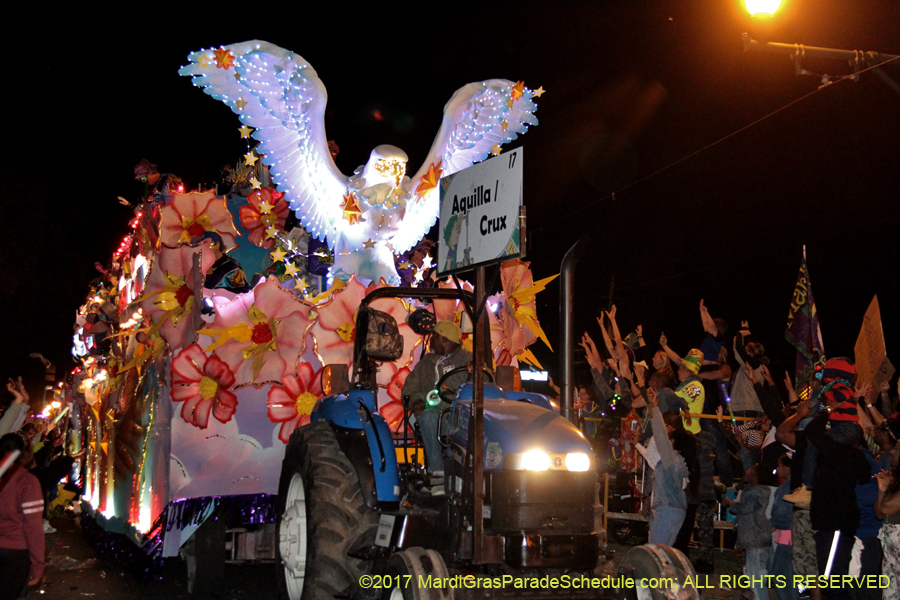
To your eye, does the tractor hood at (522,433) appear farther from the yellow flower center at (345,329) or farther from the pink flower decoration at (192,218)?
the pink flower decoration at (192,218)

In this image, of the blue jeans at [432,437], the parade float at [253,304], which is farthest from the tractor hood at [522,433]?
the parade float at [253,304]

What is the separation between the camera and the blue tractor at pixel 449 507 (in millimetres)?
4031

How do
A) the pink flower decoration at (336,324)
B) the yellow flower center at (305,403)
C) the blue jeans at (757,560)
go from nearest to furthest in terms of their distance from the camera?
1. the blue jeans at (757,560)
2. the yellow flower center at (305,403)
3. the pink flower decoration at (336,324)

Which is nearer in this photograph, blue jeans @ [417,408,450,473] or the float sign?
the float sign

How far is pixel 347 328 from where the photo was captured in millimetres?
7211

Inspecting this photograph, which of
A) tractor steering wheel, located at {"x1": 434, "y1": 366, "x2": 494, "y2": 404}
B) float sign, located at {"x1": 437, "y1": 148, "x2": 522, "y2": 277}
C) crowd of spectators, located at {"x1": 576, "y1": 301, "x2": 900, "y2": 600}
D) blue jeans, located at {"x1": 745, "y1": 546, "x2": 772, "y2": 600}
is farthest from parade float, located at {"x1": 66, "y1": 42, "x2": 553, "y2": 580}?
blue jeans, located at {"x1": 745, "y1": 546, "x2": 772, "y2": 600}

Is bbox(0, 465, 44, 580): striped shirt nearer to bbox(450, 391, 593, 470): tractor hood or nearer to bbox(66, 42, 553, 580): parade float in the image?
bbox(66, 42, 553, 580): parade float

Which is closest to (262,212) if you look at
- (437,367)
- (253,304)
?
A: (253,304)

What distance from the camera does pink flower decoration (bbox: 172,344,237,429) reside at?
6680 mm

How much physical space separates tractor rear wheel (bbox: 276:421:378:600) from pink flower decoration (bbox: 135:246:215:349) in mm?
1675

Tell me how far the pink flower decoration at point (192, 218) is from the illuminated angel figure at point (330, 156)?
1236 millimetres

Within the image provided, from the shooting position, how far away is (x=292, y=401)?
695 cm

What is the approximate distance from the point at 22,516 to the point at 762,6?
6850 mm

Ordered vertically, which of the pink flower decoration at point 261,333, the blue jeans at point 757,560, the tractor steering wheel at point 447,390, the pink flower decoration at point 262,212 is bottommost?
the blue jeans at point 757,560
